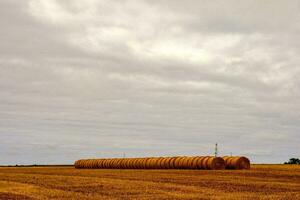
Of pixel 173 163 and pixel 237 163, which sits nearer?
pixel 237 163

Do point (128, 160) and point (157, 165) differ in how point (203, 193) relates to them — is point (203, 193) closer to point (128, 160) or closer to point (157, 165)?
point (157, 165)

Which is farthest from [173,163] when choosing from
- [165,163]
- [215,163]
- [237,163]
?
[237,163]

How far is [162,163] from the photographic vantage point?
52.2m

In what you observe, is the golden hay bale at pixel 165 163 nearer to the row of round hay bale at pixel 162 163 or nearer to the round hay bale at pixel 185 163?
the row of round hay bale at pixel 162 163

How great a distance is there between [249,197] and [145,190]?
449cm

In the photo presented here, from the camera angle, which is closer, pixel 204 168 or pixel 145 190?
pixel 145 190

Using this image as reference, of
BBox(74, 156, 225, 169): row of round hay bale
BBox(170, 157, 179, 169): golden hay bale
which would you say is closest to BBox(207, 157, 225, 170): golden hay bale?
BBox(74, 156, 225, 169): row of round hay bale

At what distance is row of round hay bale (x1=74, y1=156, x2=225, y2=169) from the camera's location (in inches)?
1811

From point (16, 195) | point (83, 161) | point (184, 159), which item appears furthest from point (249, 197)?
point (83, 161)

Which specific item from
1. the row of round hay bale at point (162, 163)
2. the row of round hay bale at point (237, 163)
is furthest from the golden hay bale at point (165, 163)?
the row of round hay bale at point (237, 163)

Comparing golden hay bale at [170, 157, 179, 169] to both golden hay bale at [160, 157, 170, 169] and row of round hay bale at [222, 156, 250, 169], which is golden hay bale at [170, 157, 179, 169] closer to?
golden hay bale at [160, 157, 170, 169]

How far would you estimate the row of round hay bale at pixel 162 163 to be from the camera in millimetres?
46000

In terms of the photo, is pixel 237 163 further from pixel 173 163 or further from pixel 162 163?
pixel 162 163

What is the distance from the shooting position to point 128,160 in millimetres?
59938
